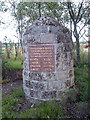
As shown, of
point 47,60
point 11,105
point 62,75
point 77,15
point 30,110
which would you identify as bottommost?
point 11,105

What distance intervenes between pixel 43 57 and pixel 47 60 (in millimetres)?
138

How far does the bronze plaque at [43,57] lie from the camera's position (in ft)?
15.9

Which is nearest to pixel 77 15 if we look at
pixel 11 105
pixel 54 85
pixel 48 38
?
pixel 48 38

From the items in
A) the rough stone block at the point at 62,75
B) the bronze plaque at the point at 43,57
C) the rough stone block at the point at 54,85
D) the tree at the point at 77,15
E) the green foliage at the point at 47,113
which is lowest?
Answer: the green foliage at the point at 47,113

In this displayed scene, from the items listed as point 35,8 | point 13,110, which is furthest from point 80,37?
point 13,110

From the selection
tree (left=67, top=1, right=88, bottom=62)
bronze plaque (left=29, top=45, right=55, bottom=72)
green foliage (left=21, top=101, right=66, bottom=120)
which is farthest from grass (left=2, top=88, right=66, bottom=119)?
tree (left=67, top=1, right=88, bottom=62)

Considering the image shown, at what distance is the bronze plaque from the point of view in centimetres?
485

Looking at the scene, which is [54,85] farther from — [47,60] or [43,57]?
[43,57]

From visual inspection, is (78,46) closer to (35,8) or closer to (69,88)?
(35,8)

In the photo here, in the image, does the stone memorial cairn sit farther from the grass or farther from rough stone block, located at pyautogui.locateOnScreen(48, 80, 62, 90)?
the grass

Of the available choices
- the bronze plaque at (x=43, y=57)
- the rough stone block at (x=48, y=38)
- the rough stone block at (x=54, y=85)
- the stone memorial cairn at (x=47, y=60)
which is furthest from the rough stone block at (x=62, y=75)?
the rough stone block at (x=48, y=38)

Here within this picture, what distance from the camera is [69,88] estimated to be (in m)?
5.23

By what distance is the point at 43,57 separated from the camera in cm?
486

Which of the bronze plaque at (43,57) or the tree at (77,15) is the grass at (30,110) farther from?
the tree at (77,15)
